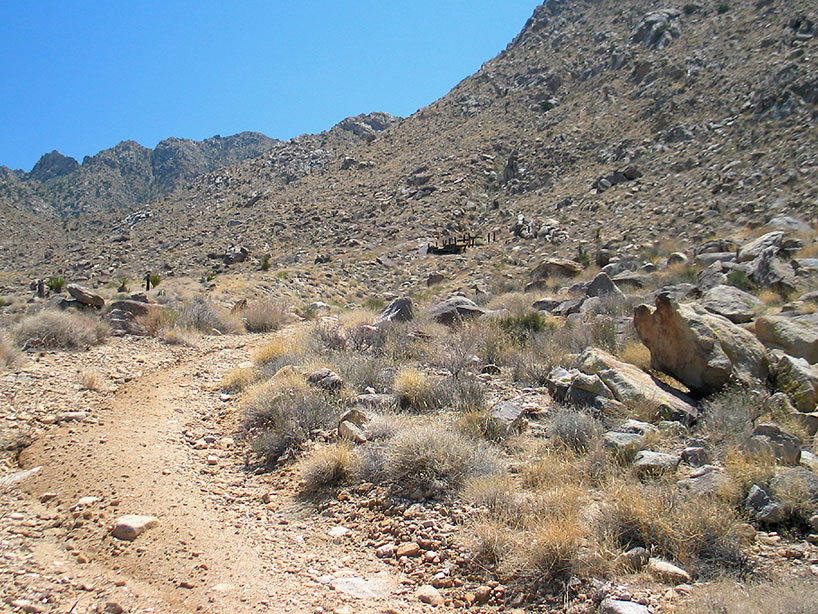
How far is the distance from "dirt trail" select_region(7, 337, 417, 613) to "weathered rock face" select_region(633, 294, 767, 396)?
16.3 ft

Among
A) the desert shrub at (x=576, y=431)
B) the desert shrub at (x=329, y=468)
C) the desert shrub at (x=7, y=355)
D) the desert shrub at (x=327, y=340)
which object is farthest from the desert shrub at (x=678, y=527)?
the desert shrub at (x=7, y=355)

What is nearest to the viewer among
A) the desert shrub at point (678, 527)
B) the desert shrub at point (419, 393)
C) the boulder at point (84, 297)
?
the desert shrub at point (678, 527)

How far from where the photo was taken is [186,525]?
189 inches

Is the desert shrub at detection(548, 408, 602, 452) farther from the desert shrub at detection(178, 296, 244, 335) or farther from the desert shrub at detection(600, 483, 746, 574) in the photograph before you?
the desert shrub at detection(178, 296, 244, 335)

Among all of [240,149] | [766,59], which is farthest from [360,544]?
[240,149]

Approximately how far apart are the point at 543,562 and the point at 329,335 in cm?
798

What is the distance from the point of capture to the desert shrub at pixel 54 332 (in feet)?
35.1

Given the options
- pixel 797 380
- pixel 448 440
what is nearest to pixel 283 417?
pixel 448 440

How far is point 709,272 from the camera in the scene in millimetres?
13812

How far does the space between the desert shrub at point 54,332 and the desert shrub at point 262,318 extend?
4582mm

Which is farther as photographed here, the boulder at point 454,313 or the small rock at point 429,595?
the boulder at point 454,313

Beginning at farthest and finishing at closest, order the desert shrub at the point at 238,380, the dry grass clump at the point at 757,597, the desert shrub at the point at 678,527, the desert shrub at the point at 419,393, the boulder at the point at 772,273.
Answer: the boulder at the point at 772,273 < the desert shrub at the point at 238,380 < the desert shrub at the point at 419,393 < the desert shrub at the point at 678,527 < the dry grass clump at the point at 757,597

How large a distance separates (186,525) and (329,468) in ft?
4.47

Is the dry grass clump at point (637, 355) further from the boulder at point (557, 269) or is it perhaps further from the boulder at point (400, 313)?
the boulder at point (557, 269)
